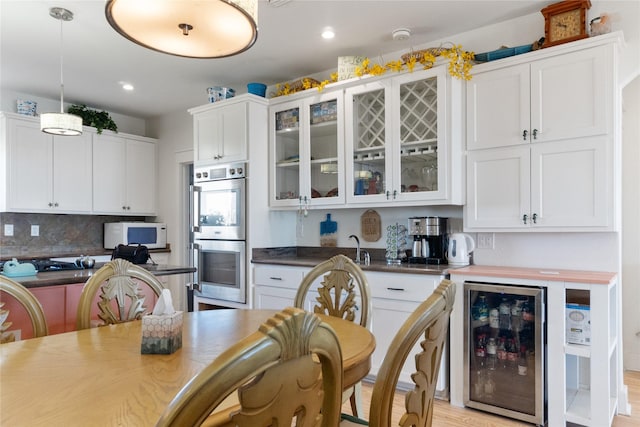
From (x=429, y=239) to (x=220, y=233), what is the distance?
6.42 ft

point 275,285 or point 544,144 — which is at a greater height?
point 544,144

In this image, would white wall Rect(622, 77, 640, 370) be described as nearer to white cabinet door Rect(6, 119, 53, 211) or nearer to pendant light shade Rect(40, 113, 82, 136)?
pendant light shade Rect(40, 113, 82, 136)

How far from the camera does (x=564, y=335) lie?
2.40m

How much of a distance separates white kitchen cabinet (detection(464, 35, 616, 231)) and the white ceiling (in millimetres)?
532

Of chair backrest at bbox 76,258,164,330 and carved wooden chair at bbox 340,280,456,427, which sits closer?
carved wooden chair at bbox 340,280,456,427

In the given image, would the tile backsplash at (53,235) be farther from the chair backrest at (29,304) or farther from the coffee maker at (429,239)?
the coffee maker at (429,239)

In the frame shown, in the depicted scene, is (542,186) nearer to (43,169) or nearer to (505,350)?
(505,350)

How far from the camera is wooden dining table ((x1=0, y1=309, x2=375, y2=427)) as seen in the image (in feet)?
3.10

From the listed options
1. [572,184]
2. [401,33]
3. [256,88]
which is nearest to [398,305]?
[572,184]

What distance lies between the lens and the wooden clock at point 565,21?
2.63m

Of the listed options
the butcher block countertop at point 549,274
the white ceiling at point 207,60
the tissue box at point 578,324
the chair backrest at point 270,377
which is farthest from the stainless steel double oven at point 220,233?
the chair backrest at point 270,377

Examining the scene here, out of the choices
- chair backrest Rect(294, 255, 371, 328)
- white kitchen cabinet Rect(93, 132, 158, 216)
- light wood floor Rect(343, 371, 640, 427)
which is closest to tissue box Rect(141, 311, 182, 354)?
chair backrest Rect(294, 255, 371, 328)

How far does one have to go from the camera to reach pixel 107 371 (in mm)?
1216

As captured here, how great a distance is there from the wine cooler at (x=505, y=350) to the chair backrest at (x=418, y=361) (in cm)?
164
